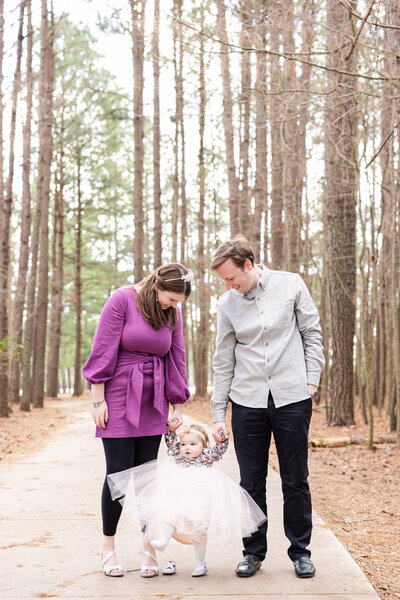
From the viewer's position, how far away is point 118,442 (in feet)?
13.3

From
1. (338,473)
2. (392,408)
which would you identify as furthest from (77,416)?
(338,473)

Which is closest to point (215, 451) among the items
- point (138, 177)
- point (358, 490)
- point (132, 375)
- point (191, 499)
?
point (191, 499)

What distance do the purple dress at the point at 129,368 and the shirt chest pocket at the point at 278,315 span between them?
61 cm

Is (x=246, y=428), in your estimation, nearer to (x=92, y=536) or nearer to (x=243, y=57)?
(x=92, y=536)

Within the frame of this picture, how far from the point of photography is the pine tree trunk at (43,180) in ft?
63.9

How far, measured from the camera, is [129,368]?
4105 mm

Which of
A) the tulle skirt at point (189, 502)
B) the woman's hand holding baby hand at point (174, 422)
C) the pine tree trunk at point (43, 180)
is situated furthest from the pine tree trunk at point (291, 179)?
the pine tree trunk at point (43, 180)

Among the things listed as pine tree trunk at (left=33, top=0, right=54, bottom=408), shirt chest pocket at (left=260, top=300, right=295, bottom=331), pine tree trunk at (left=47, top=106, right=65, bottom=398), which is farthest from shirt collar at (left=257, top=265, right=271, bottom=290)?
pine tree trunk at (left=47, top=106, right=65, bottom=398)

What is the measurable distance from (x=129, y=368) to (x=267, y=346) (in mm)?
828

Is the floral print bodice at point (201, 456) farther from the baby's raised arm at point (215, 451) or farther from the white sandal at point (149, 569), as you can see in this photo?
the white sandal at point (149, 569)

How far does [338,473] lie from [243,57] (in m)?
5.21

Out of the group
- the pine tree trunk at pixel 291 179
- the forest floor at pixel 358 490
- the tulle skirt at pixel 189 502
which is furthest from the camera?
the pine tree trunk at pixel 291 179

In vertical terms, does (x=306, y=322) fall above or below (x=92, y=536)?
above

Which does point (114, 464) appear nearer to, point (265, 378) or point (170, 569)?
point (170, 569)
